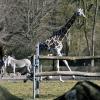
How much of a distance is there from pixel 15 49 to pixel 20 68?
8615 millimetres

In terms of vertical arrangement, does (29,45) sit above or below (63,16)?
below

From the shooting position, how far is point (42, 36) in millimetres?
32812

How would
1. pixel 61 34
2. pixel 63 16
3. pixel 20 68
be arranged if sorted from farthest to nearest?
pixel 63 16 < pixel 20 68 < pixel 61 34

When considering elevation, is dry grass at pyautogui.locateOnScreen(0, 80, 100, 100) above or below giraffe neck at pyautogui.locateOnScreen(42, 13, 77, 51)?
below

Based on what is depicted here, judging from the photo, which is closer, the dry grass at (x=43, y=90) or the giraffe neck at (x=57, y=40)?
the dry grass at (x=43, y=90)

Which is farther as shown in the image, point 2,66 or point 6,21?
point 6,21

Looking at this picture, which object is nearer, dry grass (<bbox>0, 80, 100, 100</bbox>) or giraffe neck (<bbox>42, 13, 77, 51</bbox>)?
dry grass (<bbox>0, 80, 100, 100</bbox>)

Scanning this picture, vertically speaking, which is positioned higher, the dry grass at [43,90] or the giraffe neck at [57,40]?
the giraffe neck at [57,40]

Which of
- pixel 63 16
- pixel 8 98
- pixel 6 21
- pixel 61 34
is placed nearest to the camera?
pixel 8 98

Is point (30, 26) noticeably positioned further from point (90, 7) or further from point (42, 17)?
point (90, 7)

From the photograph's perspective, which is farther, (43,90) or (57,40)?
(57,40)

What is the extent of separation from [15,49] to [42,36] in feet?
7.36

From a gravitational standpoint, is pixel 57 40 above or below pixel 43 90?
above

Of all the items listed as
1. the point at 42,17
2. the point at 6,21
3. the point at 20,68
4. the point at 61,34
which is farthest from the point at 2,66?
the point at 42,17
